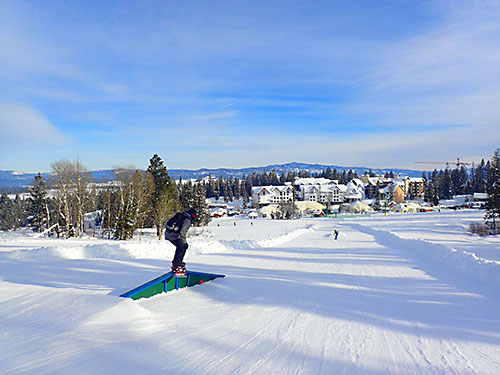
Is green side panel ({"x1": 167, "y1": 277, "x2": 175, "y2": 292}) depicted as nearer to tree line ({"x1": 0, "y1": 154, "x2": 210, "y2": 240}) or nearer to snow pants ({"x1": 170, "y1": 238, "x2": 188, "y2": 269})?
snow pants ({"x1": 170, "y1": 238, "x2": 188, "y2": 269})

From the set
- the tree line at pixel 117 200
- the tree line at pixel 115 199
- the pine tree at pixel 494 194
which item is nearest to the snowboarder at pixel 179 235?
the tree line at pixel 117 200

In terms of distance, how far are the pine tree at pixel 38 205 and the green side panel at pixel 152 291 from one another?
44148mm

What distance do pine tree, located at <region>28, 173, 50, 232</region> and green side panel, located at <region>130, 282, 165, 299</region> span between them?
4415cm

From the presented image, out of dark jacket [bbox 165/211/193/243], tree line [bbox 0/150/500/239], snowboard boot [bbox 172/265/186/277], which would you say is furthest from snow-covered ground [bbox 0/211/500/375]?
tree line [bbox 0/150/500/239]

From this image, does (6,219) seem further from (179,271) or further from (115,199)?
(179,271)

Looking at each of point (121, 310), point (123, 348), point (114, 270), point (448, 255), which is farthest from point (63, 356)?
point (448, 255)

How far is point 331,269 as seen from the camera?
376 inches

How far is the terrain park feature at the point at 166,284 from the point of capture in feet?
18.6

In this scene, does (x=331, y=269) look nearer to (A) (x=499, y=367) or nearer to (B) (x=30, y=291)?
A: (A) (x=499, y=367)

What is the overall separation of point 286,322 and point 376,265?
6.68 m

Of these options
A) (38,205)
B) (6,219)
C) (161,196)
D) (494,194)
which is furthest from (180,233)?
(6,219)

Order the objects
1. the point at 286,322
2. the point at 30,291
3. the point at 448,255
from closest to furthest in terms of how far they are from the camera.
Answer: the point at 286,322 < the point at 30,291 < the point at 448,255

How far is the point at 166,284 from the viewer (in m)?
6.50

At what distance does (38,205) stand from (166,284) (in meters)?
46.5
